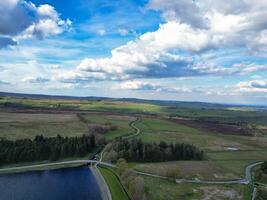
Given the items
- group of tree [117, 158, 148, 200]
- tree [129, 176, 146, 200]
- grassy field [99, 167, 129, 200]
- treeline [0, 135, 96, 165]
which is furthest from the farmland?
treeline [0, 135, 96, 165]

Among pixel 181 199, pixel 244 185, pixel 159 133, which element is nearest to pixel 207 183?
pixel 244 185

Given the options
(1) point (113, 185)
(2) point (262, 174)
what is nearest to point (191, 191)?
(1) point (113, 185)

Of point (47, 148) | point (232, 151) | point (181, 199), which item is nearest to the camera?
point (181, 199)

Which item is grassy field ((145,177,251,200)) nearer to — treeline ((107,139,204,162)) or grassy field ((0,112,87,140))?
treeline ((107,139,204,162))

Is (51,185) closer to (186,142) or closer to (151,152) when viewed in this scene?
(151,152)

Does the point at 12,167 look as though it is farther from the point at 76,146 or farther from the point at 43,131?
the point at 43,131

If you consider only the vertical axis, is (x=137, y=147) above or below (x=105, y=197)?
above

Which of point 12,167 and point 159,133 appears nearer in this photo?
point 12,167
